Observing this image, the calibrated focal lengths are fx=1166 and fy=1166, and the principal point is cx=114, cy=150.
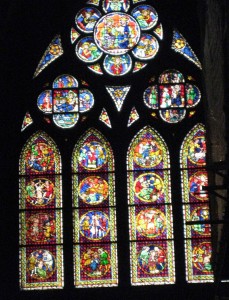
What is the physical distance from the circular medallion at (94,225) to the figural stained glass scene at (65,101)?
134 centimetres

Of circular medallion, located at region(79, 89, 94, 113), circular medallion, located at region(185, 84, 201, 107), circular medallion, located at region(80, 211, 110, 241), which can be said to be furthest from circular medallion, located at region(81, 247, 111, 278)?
circular medallion, located at region(185, 84, 201, 107)

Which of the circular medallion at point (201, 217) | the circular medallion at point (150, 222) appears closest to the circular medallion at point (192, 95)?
the circular medallion at point (201, 217)

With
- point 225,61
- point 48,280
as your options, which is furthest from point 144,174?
point 225,61

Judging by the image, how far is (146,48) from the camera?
16.9 metres

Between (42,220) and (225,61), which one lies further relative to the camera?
(42,220)

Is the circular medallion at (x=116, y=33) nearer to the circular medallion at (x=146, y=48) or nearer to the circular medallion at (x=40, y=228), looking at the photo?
the circular medallion at (x=146, y=48)

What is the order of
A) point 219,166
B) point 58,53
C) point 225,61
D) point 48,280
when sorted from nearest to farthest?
point 219,166 < point 225,61 < point 48,280 < point 58,53

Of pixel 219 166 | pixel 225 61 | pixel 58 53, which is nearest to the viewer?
pixel 219 166

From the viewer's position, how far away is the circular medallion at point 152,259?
622 inches

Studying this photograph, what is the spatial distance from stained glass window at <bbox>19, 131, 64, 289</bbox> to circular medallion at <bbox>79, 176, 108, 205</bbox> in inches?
12.6

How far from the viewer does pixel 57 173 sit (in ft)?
53.5

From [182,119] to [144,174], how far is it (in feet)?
3.16

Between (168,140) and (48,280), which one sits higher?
(168,140)

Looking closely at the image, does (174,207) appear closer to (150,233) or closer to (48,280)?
(150,233)
